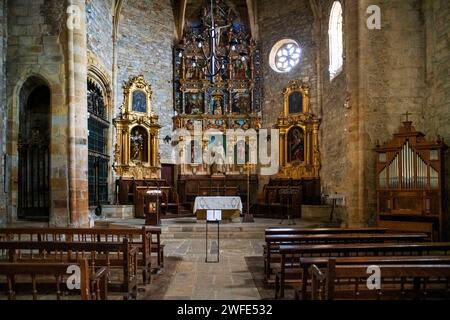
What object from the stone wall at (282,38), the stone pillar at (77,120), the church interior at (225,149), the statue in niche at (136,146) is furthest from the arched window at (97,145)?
the stone wall at (282,38)

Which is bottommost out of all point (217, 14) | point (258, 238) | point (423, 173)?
point (258, 238)

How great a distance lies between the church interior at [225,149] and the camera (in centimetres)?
539

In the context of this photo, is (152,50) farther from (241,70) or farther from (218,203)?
(218,203)

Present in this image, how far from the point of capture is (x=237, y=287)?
6016 mm

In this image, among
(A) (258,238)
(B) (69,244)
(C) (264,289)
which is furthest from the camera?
(A) (258,238)

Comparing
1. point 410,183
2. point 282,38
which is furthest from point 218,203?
point 282,38

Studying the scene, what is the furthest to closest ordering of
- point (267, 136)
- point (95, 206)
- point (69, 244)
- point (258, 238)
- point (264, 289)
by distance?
point (267, 136), point (95, 206), point (258, 238), point (264, 289), point (69, 244)

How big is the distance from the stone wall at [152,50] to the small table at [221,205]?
5.02m

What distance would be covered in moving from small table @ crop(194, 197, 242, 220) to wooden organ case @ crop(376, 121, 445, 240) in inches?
188

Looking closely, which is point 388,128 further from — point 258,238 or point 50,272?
point 50,272

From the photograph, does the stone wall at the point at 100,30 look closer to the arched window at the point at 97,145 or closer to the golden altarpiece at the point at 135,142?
the arched window at the point at 97,145

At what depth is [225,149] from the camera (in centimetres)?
1797

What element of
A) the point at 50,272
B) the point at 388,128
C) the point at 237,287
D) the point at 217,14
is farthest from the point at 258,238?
the point at 217,14
